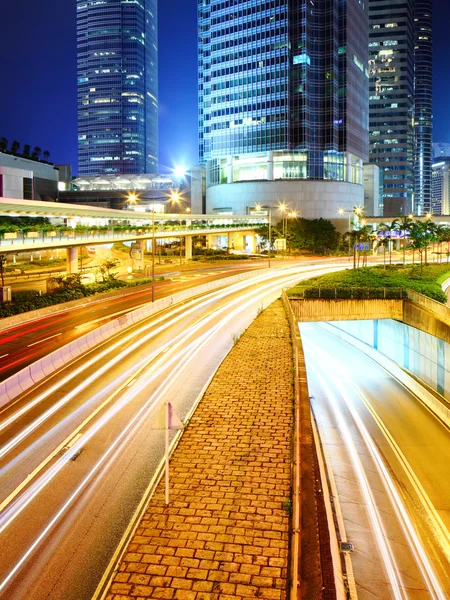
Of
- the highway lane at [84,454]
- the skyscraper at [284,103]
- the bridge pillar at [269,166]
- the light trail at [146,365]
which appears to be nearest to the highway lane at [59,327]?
the highway lane at [84,454]

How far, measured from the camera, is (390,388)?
117ft

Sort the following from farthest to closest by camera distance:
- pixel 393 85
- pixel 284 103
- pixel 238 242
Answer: pixel 393 85, pixel 284 103, pixel 238 242

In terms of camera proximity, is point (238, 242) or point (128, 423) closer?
point (128, 423)

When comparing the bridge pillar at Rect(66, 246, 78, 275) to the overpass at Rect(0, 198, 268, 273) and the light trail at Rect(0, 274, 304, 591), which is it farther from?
the light trail at Rect(0, 274, 304, 591)

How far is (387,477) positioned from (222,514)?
11.9 meters

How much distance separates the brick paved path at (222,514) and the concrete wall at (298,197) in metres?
111

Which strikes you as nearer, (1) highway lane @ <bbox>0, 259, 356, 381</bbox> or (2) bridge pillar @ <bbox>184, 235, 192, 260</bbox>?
(1) highway lane @ <bbox>0, 259, 356, 381</bbox>

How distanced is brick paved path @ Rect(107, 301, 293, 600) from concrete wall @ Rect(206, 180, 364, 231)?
111124 millimetres

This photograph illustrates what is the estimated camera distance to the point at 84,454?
1570cm

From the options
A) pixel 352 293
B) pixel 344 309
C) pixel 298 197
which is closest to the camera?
pixel 344 309

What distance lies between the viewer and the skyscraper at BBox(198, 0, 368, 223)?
12688 centimetres

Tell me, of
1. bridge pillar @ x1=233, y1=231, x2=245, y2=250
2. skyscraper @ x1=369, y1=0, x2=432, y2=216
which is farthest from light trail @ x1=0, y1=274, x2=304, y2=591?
skyscraper @ x1=369, y1=0, x2=432, y2=216

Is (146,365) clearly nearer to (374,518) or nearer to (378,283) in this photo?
(374,518)

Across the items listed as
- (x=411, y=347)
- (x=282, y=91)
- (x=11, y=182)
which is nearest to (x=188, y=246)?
(x=11, y=182)
